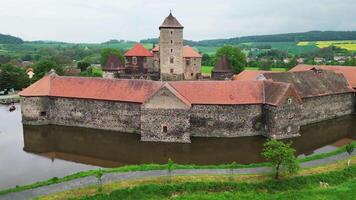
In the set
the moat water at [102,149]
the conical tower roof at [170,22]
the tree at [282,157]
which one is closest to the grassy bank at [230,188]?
the tree at [282,157]

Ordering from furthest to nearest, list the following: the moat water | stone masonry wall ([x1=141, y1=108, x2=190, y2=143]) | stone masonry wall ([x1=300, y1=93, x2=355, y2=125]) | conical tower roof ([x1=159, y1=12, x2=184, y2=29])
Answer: conical tower roof ([x1=159, y1=12, x2=184, y2=29]), stone masonry wall ([x1=300, y1=93, x2=355, y2=125]), stone masonry wall ([x1=141, y1=108, x2=190, y2=143]), the moat water

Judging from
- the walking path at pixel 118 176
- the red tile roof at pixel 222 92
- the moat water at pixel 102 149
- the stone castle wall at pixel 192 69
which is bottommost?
the moat water at pixel 102 149

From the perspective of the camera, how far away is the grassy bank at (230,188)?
1836 cm

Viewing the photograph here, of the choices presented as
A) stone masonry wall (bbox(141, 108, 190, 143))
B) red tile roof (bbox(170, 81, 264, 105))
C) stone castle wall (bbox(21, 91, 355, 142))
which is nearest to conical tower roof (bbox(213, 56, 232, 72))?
stone castle wall (bbox(21, 91, 355, 142))

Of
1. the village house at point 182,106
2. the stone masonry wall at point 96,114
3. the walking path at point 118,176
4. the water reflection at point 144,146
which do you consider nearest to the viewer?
the walking path at point 118,176

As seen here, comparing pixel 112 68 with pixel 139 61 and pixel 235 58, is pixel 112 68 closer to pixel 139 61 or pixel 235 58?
pixel 139 61

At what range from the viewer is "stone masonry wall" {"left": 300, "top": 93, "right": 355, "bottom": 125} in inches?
1393

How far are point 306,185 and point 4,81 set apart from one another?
5501cm

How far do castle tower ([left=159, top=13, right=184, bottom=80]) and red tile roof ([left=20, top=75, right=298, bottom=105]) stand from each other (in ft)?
35.0

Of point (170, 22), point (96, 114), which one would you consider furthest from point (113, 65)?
point (96, 114)

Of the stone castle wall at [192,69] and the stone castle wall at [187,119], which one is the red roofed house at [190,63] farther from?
the stone castle wall at [187,119]

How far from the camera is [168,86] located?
30328 mm

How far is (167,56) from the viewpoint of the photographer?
44438 millimetres

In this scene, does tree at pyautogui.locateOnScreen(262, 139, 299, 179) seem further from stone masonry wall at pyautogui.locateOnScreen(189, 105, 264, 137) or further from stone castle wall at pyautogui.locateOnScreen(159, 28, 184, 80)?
stone castle wall at pyautogui.locateOnScreen(159, 28, 184, 80)
